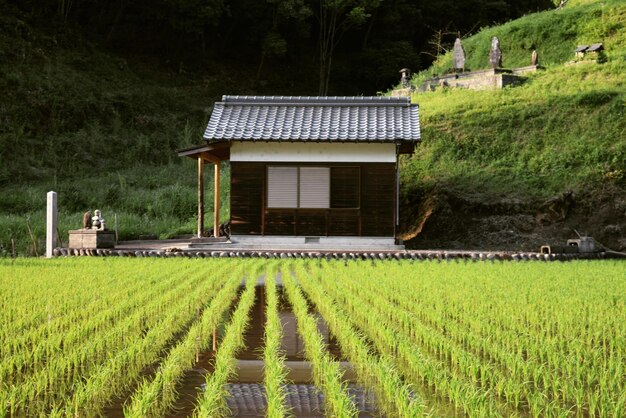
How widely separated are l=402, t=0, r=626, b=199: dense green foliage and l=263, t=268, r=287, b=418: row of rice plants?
1292 centimetres

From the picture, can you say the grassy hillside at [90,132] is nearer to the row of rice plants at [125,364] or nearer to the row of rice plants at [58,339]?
→ the row of rice plants at [58,339]

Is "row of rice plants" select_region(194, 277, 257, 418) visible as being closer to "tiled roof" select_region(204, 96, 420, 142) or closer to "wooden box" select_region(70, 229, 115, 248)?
"wooden box" select_region(70, 229, 115, 248)

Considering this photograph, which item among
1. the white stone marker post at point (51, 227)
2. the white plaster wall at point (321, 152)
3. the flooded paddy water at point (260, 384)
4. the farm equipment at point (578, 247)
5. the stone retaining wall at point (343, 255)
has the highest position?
the white plaster wall at point (321, 152)

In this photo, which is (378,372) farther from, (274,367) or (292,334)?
(292,334)

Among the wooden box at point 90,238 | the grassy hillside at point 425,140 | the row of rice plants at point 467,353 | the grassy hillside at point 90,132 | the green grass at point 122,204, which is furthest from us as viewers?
the grassy hillside at point 90,132

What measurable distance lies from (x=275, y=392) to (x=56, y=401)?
3.84 feet

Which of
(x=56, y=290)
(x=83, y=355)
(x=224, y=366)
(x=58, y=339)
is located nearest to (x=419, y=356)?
(x=224, y=366)

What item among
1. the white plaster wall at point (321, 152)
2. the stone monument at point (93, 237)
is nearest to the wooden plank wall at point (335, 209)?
the white plaster wall at point (321, 152)

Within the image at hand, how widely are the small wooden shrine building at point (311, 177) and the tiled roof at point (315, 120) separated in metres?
0.03

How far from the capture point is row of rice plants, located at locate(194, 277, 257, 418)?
3.28 meters

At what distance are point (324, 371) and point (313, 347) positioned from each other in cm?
66

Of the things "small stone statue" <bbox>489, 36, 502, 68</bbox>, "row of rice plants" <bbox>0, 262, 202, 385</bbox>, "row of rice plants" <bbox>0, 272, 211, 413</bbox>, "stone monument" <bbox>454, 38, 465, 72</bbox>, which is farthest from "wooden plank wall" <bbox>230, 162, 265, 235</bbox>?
"stone monument" <bbox>454, 38, 465, 72</bbox>

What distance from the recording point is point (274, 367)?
389 cm

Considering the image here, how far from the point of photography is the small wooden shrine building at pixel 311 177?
1499 centimetres
